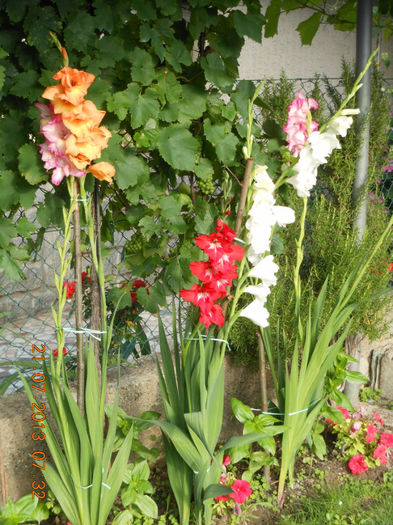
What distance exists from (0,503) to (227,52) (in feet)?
5.66

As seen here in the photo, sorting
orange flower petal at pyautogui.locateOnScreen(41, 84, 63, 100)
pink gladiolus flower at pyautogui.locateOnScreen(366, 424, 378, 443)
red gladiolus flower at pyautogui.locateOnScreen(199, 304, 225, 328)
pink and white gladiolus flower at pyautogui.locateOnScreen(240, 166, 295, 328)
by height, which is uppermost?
orange flower petal at pyautogui.locateOnScreen(41, 84, 63, 100)

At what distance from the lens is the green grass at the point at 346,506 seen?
2.02 metres

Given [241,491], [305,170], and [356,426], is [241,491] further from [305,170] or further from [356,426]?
[305,170]

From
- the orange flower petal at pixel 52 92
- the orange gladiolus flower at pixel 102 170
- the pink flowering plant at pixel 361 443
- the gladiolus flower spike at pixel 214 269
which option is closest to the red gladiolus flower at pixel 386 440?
the pink flowering plant at pixel 361 443

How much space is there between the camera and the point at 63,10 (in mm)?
1609

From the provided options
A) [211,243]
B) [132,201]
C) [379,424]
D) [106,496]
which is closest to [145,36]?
[132,201]

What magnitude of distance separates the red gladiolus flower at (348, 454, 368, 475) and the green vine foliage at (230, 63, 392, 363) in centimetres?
53

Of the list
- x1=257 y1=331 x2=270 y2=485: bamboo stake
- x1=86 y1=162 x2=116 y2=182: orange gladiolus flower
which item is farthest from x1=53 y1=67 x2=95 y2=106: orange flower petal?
x1=257 y1=331 x2=270 y2=485: bamboo stake

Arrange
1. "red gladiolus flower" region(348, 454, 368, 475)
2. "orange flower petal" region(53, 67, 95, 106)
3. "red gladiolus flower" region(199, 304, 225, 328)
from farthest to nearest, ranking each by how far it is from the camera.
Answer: "red gladiolus flower" region(348, 454, 368, 475), "red gladiolus flower" region(199, 304, 225, 328), "orange flower petal" region(53, 67, 95, 106)

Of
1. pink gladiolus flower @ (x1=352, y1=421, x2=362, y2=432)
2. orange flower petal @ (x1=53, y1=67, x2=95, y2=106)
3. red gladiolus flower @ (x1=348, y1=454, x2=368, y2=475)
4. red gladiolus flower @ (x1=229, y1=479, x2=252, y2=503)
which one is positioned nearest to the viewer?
orange flower petal @ (x1=53, y1=67, x2=95, y2=106)

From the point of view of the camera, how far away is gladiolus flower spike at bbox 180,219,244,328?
5.33 ft

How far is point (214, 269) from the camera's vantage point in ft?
5.47

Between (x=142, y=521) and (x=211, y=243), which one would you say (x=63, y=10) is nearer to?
(x=211, y=243)

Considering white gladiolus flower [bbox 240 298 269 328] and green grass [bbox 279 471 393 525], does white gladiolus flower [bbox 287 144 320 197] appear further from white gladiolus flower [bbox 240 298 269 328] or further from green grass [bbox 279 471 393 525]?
green grass [bbox 279 471 393 525]
